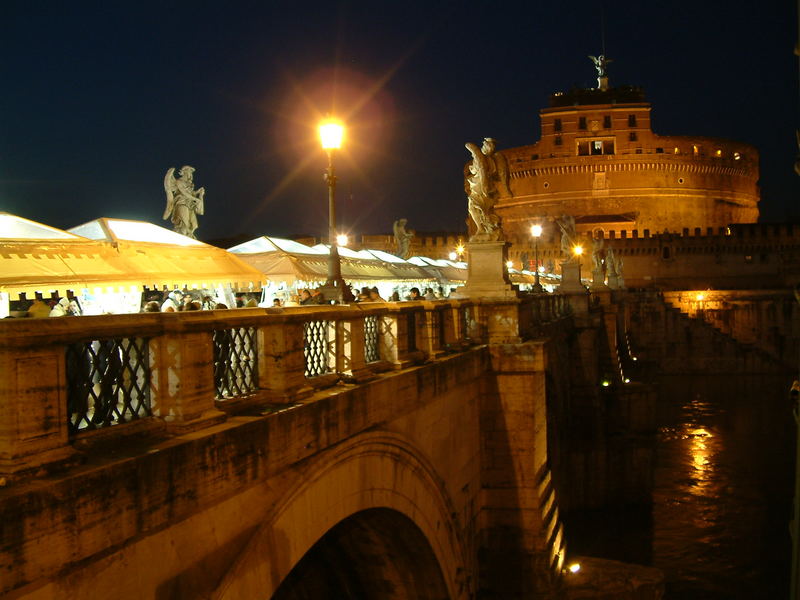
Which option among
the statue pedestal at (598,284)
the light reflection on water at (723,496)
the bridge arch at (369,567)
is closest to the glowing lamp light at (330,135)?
the bridge arch at (369,567)

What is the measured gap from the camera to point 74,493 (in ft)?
10.2

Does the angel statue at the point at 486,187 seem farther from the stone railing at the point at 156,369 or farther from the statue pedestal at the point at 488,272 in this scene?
the stone railing at the point at 156,369

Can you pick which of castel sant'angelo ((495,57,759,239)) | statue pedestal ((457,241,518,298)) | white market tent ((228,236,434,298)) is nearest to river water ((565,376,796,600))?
white market tent ((228,236,434,298))

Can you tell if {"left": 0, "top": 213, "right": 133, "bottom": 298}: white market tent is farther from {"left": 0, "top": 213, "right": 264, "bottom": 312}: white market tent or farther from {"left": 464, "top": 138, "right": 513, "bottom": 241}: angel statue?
{"left": 464, "top": 138, "right": 513, "bottom": 241}: angel statue

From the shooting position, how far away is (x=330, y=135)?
1048cm

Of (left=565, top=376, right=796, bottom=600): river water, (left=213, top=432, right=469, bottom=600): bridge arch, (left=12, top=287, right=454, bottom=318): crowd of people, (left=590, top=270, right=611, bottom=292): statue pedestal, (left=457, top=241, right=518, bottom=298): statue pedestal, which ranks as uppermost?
(left=590, top=270, right=611, bottom=292): statue pedestal

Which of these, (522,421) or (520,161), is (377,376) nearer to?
(522,421)

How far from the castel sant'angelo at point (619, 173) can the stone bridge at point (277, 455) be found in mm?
62057

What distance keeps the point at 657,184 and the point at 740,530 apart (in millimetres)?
57774

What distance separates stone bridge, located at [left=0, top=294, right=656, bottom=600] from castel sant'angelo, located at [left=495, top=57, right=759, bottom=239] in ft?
204

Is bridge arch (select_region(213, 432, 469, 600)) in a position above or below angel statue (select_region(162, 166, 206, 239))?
below

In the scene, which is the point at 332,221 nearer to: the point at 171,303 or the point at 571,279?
the point at 171,303

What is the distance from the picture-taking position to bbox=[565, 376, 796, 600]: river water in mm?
18062

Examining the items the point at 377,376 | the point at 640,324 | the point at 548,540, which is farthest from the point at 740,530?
the point at 640,324
